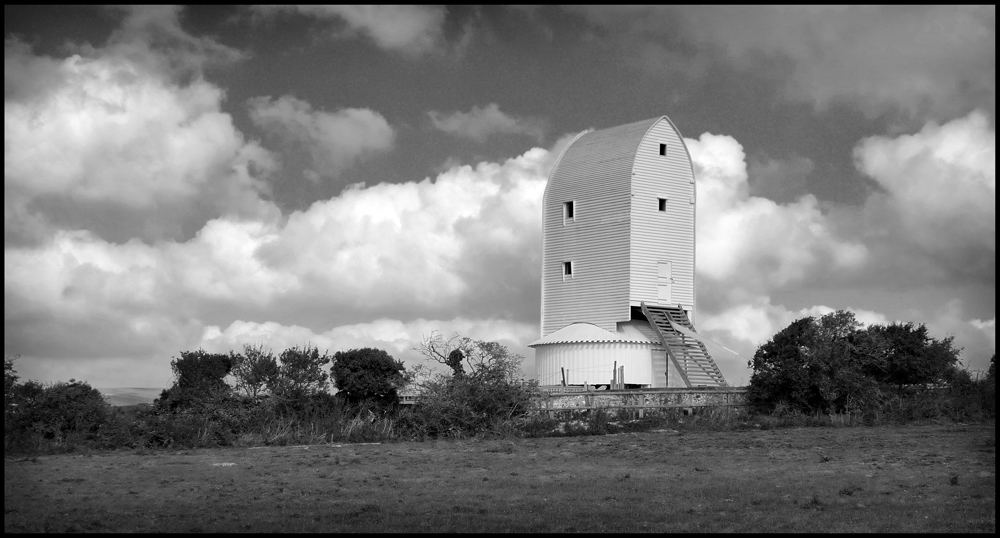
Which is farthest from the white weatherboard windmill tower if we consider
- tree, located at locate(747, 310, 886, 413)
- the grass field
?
the grass field

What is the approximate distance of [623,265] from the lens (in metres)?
45.5

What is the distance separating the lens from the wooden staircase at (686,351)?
147 feet

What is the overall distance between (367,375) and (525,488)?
15342 millimetres

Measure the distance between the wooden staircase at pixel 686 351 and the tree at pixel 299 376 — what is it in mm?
17121

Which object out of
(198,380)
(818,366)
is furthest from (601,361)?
(198,380)

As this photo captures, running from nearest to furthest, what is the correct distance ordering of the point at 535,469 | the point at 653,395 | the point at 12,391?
the point at 535,469 < the point at 12,391 < the point at 653,395

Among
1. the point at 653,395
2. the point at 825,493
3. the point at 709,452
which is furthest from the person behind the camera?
the point at 653,395

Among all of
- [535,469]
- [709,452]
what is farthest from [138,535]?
[709,452]

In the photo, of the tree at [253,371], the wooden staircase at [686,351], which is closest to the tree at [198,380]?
the tree at [253,371]

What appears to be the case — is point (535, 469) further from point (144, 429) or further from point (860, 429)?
point (860, 429)

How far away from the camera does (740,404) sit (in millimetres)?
37844

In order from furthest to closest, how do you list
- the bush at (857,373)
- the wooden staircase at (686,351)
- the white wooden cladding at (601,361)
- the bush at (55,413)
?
the white wooden cladding at (601,361)
the wooden staircase at (686,351)
the bush at (857,373)
the bush at (55,413)

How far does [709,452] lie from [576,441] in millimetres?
5185

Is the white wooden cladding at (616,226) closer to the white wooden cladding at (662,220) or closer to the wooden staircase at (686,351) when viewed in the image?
the white wooden cladding at (662,220)
